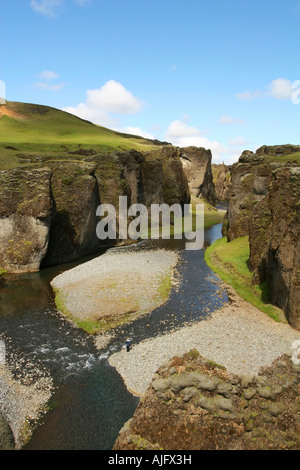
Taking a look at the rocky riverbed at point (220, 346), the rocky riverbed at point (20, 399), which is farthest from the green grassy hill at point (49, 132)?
the rocky riverbed at point (220, 346)

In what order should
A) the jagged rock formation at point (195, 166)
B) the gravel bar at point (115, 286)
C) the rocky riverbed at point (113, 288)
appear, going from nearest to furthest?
the rocky riverbed at point (113, 288) < the gravel bar at point (115, 286) < the jagged rock formation at point (195, 166)

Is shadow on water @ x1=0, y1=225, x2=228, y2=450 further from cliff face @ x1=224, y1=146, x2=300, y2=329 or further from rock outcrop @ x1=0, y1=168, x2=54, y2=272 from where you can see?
cliff face @ x1=224, y1=146, x2=300, y2=329

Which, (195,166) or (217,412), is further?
(195,166)

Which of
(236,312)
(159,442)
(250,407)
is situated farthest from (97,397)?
(236,312)

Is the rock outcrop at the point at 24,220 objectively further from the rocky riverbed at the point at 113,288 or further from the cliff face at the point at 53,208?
the rocky riverbed at the point at 113,288

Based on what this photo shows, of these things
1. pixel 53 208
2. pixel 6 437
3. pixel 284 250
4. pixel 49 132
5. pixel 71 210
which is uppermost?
pixel 49 132

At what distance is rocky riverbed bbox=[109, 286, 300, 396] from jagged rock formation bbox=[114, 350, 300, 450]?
5.57 meters

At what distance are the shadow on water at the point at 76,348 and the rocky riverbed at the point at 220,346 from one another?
94cm

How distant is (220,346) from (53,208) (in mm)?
29310

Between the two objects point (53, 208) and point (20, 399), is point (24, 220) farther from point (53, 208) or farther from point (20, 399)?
point (20, 399)

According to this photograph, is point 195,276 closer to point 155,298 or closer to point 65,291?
point 155,298

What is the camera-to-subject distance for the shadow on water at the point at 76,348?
15.6m

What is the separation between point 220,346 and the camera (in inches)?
866

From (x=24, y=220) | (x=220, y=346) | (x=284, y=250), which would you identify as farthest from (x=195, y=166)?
(x=220, y=346)
